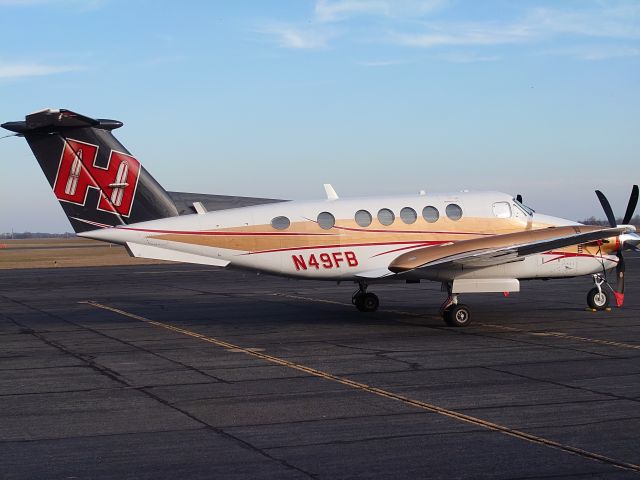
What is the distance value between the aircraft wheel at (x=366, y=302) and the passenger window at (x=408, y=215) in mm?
3594

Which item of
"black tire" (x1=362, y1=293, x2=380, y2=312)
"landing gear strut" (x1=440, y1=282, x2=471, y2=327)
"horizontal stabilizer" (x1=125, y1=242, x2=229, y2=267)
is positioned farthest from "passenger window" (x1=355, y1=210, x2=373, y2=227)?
"black tire" (x1=362, y1=293, x2=380, y2=312)

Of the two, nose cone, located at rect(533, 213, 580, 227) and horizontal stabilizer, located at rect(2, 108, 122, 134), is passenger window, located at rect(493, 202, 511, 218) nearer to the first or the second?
nose cone, located at rect(533, 213, 580, 227)

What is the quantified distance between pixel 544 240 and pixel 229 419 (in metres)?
11.3

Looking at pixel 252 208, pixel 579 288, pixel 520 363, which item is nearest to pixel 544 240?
pixel 520 363

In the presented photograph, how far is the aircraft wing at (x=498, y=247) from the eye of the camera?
774 inches

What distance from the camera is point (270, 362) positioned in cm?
1549

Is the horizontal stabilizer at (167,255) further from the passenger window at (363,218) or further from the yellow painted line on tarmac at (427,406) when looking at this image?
the passenger window at (363,218)

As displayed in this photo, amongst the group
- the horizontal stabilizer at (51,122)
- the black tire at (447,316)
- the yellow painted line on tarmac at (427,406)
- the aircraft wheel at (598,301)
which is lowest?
the yellow painted line on tarmac at (427,406)

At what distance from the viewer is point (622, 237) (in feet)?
73.8

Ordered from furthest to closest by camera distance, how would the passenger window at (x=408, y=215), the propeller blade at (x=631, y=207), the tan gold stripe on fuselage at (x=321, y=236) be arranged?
1. the propeller blade at (x=631, y=207)
2. the passenger window at (x=408, y=215)
3. the tan gold stripe on fuselage at (x=321, y=236)

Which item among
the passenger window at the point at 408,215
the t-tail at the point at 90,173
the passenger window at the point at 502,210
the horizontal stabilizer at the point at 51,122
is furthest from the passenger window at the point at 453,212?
the horizontal stabilizer at the point at 51,122

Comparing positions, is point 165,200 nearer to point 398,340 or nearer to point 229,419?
point 398,340

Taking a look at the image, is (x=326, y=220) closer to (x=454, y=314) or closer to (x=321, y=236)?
(x=321, y=236)

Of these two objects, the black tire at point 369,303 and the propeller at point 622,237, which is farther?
the black tire at point 369,303
